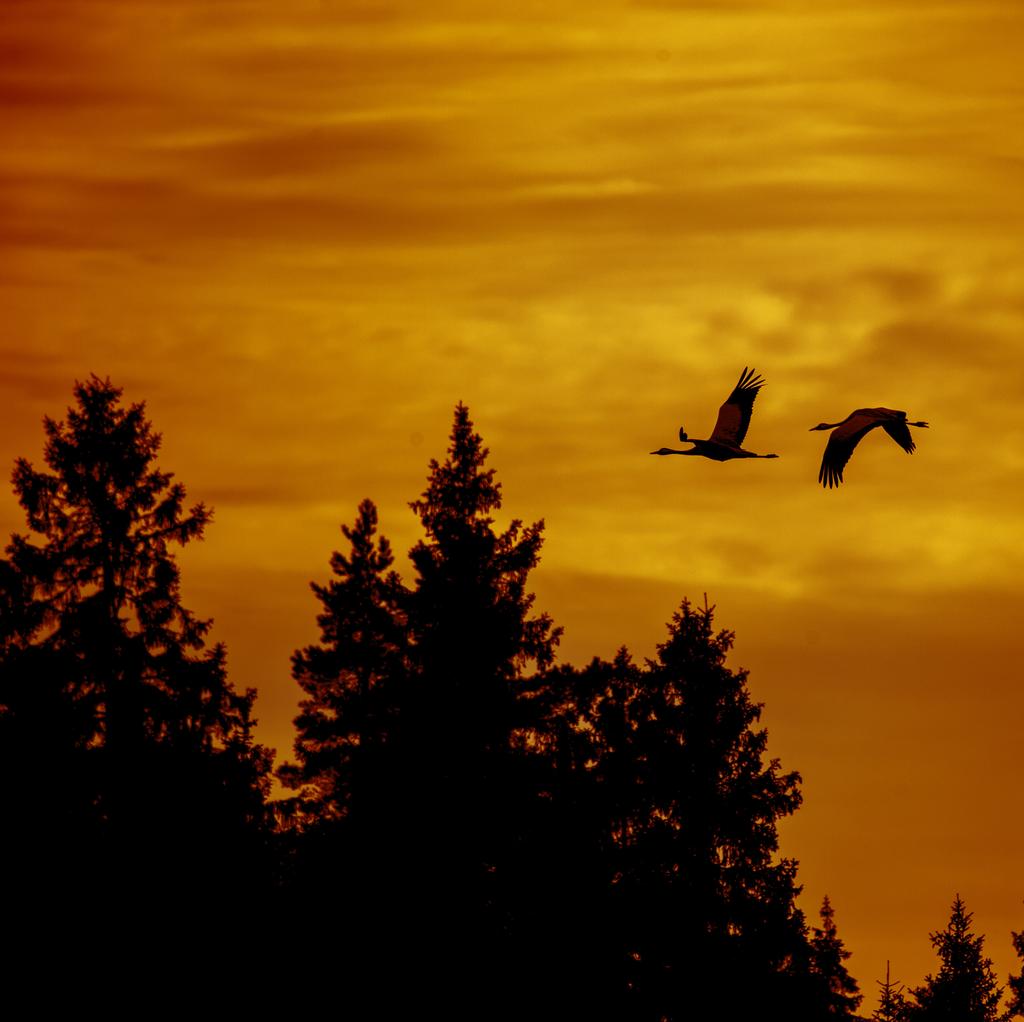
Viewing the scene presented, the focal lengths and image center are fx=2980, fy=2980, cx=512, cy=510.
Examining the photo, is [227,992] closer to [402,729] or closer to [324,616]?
[402,729]

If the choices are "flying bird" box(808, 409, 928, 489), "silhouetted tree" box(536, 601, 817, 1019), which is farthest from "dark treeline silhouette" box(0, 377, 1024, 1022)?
"flying bird" box(808, 409, 928, 489)

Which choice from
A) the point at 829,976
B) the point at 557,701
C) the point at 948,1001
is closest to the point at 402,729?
the point at 557,701

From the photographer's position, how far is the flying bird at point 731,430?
158 ft

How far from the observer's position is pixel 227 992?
4881cm

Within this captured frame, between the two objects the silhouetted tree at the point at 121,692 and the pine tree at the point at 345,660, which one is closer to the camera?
the silhouetted tree at the point at 121,692

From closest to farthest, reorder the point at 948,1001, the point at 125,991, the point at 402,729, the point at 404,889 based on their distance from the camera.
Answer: the point at 125,991 < the point at 404,889 < the point at 402,729 < the point at 948,1001

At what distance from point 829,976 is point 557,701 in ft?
27.2

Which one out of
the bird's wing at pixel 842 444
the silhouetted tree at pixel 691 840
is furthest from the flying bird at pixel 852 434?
the silhouetted tree at pixel 691 840

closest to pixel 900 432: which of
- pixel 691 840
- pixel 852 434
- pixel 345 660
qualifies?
pixel 852 434

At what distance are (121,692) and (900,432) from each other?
1700cm

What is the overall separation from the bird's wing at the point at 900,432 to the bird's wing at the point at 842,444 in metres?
0.18

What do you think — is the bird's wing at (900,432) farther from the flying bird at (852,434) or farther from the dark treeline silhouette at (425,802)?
the dark treeline silhouette at (425,802)

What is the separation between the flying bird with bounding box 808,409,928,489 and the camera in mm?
46656

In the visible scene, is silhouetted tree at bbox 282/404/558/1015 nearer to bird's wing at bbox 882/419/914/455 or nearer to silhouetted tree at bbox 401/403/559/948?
silhouetted tree at bbox 401/403/559/948
